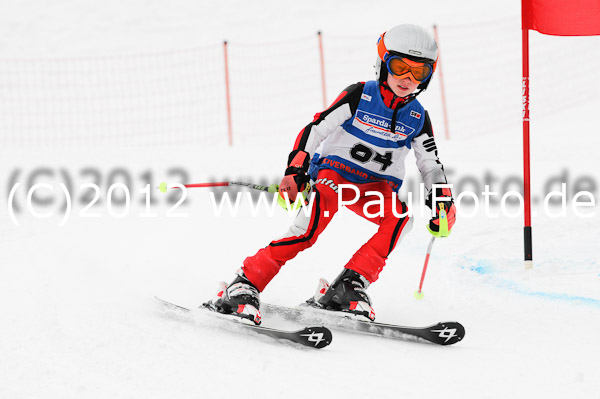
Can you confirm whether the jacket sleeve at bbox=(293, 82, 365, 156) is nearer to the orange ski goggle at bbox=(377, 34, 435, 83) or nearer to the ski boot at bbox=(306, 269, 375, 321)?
the orange ski goggle at bbox=(377, 34, 435, 83)

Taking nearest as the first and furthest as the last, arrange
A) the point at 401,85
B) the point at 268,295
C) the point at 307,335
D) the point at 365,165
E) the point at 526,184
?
1. the point at 307,335
2. the point at 401,85
3. the point at 365,165
4. the point at 268,295
5. the point at 526,184

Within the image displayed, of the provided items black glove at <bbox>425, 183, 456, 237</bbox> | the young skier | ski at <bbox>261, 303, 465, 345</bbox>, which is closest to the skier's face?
the young skier

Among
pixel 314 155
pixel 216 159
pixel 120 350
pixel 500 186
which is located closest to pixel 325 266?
pixel 314 155

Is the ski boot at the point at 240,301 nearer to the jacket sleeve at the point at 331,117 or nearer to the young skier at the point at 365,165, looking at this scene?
the young skier at the point at 365,165

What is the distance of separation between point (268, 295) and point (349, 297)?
2.97ft

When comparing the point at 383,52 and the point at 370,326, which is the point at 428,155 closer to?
the point at 383,52

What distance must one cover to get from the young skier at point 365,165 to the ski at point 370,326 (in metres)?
0.08

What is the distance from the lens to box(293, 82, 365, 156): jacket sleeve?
162 inches

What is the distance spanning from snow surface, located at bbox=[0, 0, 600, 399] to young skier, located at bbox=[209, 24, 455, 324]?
298 millimetres

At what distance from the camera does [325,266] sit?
222 inches

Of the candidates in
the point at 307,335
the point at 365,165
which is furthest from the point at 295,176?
the point at 307,335

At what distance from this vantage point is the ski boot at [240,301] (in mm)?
3941

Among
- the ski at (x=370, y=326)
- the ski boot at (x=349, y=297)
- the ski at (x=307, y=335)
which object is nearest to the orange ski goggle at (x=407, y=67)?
the ski boot at (x=349, y=297)

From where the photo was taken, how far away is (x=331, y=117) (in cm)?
414
